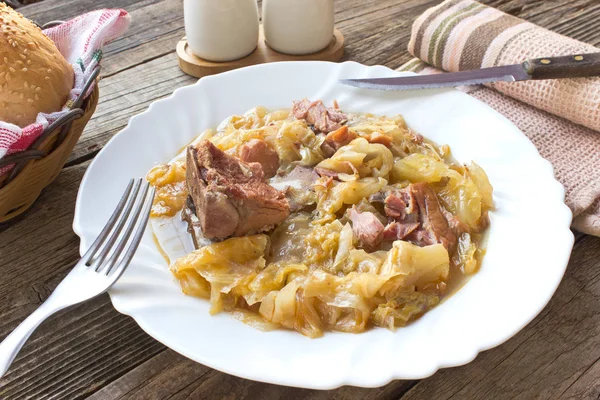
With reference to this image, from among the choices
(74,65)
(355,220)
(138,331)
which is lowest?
(138,331)

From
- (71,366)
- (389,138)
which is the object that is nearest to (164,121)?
(389,138)

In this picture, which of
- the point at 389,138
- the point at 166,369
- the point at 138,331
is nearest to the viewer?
the point at 166,369

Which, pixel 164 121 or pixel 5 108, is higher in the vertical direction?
pixel 5 108

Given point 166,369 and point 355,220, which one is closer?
point 166,369

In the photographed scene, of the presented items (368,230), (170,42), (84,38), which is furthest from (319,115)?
(170,42)

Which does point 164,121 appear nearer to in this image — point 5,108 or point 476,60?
point 5,108

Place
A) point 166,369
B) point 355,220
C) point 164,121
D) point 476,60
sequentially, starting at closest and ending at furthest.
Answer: point 166,369 → point 355,220 → point 164,121 → point 476,60

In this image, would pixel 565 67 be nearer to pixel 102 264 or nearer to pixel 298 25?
pixel 298 25
